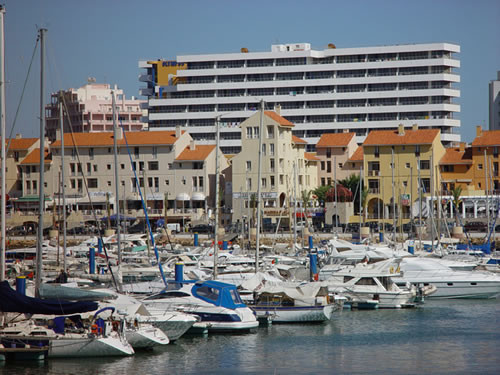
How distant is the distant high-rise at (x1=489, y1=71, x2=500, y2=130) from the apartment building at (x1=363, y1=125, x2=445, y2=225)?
6029 cm

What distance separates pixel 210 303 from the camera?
3803 centimetres

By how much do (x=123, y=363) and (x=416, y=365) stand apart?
435 inches

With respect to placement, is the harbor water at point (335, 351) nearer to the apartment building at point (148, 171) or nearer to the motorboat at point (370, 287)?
the motorboat at point (370, 287)

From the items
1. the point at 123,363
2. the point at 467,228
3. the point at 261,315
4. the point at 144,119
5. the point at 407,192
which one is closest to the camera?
the point at 123,363

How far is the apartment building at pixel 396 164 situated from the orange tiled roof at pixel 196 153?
788 inches

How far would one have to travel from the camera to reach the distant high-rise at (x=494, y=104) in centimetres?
16788

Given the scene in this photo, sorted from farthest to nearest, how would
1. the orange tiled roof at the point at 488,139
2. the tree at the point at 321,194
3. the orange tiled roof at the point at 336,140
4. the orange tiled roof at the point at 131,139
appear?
the orange tiled roof at the point at 336,140 < the tree at the point at 321,194 < the orange tiled roof at the point at 131,139 < the orange tiled roof at the point at 488,139

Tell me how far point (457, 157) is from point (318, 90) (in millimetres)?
40852

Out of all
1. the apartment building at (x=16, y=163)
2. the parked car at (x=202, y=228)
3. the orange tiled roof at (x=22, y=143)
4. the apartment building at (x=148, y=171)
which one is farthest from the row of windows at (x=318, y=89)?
the parked car at (x=202, y=228)

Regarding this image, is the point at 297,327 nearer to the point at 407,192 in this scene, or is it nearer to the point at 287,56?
the point at 407,192

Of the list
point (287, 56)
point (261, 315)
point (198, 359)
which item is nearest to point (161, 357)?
point (198, 359)

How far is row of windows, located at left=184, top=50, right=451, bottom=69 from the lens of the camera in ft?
477

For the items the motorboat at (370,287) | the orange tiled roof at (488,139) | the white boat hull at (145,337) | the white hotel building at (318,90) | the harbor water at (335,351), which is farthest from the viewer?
the white hotel building at (318,90)

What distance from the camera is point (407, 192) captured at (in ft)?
357
